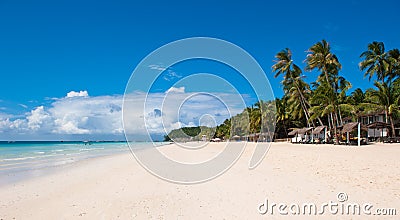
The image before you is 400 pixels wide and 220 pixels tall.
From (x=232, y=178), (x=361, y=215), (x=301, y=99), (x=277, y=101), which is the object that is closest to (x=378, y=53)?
(x=301, y=99)

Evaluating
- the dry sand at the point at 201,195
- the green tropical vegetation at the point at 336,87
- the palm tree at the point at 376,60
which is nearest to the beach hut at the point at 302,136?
the green tropical vegetation at the point at 336,87

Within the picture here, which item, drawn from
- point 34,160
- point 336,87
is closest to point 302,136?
point 336,87

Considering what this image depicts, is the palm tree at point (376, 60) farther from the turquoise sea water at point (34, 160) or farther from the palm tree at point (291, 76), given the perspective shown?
the turquoise sea water at point (34, 160)

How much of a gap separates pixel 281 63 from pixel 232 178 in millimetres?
31234

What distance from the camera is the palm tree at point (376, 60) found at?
3381 cm

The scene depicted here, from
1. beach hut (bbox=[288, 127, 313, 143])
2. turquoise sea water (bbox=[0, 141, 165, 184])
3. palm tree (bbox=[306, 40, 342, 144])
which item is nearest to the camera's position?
turquoise sea water (bbox=[0, 141, 165, 184])

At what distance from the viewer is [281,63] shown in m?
37.0

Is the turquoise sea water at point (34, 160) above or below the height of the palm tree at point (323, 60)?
below

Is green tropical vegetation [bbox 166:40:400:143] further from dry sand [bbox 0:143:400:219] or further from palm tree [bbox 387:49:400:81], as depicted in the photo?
dry sand [bbox 0:143:400:219]

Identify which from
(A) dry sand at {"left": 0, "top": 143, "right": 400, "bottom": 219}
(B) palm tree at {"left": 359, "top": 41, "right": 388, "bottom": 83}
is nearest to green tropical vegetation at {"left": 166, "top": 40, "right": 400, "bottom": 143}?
(B) palm tree at {"left": 359, "top": 41, "right": 388, "bottom": 83}

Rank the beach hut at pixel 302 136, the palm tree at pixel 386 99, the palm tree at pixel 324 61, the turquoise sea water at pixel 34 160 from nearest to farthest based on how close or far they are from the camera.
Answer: the turquoise sea water at pixel 34 160 → the palm tree at pixel 386 99 → the palm tree at pixel 324 61 → the beach hut at pixel 302 136

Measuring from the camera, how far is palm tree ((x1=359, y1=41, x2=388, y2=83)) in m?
33.8

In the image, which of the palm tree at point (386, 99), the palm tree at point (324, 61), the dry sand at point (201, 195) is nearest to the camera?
the dry sand at point (201, 195)

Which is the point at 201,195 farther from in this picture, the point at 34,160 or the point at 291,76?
the point at 291,76
